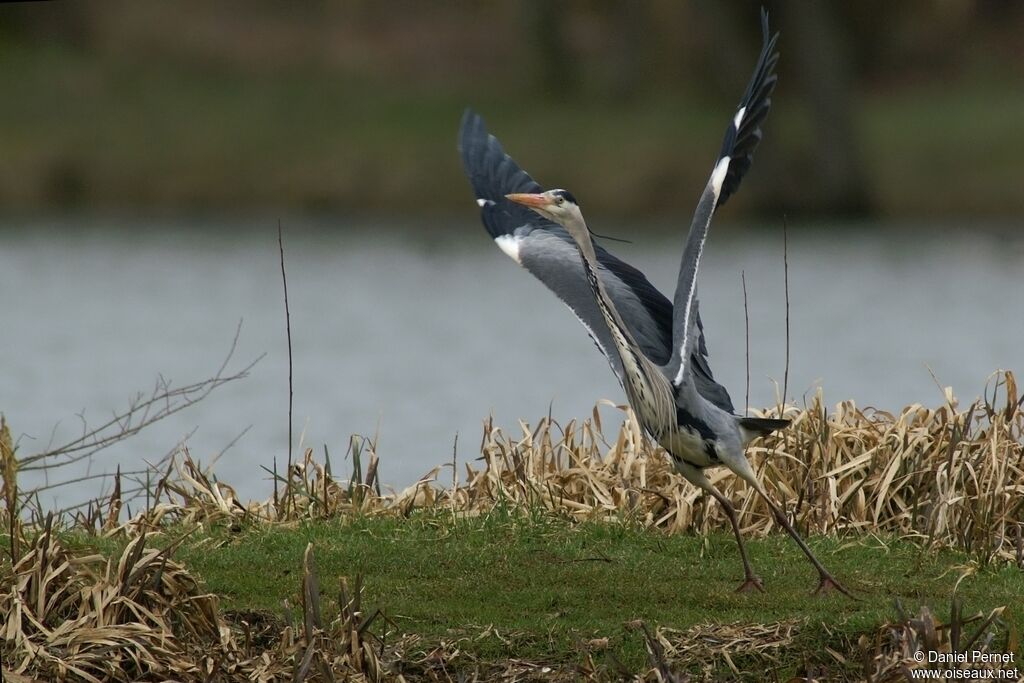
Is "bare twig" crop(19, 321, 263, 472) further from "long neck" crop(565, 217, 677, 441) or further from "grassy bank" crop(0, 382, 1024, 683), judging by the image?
"long neck" crop(565, 217, 677, 441)

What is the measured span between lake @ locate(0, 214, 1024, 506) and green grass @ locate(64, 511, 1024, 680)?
2354mm

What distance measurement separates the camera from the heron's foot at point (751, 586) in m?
6.78

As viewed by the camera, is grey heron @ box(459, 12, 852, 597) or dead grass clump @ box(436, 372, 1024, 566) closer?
grey heron @ box(459, 12, 852, 597)

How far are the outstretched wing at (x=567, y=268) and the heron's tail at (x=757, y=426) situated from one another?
0.70ft

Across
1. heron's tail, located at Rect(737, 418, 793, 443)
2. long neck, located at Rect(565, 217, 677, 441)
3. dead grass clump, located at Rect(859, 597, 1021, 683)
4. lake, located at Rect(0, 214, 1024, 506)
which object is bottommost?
dead grass clump, located at Rect(859, 597, 1021, 683)

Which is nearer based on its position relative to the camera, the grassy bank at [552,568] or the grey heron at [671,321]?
the grassy bank at [552,568]

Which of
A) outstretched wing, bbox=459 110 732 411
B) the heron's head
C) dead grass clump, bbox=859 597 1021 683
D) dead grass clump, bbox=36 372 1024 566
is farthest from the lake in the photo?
dead grass clump, bbox=859 597 1021 683

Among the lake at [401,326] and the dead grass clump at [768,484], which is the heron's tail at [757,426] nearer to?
the dead grass clump at [768,484]

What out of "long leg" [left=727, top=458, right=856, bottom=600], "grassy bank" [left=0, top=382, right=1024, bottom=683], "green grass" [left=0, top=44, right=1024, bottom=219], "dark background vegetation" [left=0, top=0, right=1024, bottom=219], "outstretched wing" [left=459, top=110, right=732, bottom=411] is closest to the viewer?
"grassy bank" [left=0, top=382, right=1024, bottom=683]

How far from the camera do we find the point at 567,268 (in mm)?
7617

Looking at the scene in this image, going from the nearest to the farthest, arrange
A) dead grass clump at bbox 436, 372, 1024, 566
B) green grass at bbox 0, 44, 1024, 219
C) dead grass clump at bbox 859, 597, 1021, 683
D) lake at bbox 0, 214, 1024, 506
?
1. dead grass clump at bbox 859, 597, 1021, 683
2. dead grass clump at bbox 436, 372, 1024, 566
3. lake at bbox 0, 214, 1024, 506
4. green grass at bbox 0, 44, 1024, 219

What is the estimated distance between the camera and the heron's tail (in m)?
6.77

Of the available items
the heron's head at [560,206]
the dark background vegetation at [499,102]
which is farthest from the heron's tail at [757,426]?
the dark background vegetation at [499,102]

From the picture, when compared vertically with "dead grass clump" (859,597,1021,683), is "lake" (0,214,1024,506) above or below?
above
